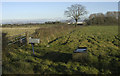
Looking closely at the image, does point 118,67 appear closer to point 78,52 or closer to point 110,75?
point 110,75

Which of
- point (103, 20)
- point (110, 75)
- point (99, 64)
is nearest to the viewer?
point (110, 75)

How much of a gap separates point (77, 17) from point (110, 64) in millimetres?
53052

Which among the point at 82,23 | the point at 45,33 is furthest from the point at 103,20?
the point at 45,33

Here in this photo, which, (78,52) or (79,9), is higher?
(79,9)

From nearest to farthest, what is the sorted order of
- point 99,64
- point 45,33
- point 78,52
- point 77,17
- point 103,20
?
→ point 99,64, point 78,52, point 45,33, point 103,20, point 77,17

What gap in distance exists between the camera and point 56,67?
603cm

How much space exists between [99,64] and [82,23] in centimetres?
6214

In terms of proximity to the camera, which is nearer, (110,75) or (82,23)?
(110,75)

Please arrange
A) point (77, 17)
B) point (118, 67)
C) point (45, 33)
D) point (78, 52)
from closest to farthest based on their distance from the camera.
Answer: point (118, 67) → point (78, 52) → point (45, 33) → point (77, 17)

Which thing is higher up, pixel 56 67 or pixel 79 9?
pixel 79 9

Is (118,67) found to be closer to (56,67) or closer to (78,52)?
(78,52)

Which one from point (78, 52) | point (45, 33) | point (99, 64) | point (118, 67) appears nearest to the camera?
point (118, 67)

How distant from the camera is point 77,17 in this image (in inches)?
2288

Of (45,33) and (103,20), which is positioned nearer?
(45,33)
